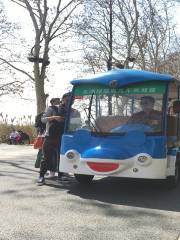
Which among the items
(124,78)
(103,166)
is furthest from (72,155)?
(124,78)

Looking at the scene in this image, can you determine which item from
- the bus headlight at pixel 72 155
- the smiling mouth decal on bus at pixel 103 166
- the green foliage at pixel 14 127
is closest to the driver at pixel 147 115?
the smiling mouth decal on bus at pixel 103 166

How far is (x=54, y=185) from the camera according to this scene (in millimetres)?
10664

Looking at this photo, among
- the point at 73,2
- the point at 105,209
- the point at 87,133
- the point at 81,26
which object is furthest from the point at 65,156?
the point at 81,26

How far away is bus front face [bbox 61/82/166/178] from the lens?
945 centimetres

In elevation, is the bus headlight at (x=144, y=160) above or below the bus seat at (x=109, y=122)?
below

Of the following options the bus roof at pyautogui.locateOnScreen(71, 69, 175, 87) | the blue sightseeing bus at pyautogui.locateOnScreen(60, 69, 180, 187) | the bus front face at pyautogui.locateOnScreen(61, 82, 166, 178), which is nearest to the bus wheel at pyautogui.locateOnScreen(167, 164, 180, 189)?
the blue sightseeing bus at pyautogui.locateOnScreen(60, 69, 180, 187)

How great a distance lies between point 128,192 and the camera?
1007cm

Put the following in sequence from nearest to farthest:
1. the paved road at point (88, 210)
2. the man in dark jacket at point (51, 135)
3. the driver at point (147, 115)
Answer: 1. the paved road at point (88, 210)
2. the driver at point (147, 115)
3. the man in dark jacket at point (51, 135)

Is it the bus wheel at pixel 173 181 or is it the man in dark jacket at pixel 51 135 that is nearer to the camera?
the bus wheel at pixel 173 181

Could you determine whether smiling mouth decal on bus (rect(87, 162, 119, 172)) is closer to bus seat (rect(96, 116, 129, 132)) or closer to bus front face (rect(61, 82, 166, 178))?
bus front face (rect(61, 82, 166, 178))

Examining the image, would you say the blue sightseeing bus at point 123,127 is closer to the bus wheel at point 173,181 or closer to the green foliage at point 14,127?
the bus wheel at point 173,181

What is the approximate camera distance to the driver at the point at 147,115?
32.4ft

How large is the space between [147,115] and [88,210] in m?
2.52

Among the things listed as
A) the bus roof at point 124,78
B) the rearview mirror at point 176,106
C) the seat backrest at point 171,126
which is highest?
the bus roof at point 124,78
